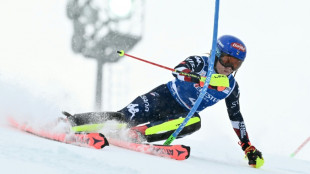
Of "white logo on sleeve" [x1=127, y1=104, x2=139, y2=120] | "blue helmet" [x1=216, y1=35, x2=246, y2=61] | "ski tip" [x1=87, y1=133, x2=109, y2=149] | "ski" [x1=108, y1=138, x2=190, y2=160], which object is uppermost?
"blue helmet" [x1=216, y1=35, x2=246, y2=61]

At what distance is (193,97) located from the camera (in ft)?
14.3

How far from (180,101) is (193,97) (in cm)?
18

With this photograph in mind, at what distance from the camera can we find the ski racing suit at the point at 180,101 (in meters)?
4.21

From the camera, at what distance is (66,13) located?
17453mm

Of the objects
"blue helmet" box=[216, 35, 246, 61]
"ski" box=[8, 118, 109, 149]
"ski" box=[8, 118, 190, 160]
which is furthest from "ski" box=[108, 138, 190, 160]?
"blue helmet" box=[216, 35, 246, 61]

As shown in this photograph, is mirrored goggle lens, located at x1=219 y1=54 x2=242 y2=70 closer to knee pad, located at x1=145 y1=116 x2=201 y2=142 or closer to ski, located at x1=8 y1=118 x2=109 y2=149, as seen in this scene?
knee pad, located at x1=145 y1=116 x2=201 y2=142

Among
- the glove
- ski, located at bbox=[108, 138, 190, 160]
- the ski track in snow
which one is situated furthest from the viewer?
the glove

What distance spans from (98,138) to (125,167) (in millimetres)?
727

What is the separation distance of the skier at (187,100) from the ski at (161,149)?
0.27 meters

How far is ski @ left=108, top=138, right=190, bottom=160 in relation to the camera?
129 inches

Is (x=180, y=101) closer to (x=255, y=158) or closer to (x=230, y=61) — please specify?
(x=230, y=61)

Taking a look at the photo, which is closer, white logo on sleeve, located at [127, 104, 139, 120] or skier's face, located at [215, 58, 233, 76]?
skier's face, located at [215, 58, 233, 76]

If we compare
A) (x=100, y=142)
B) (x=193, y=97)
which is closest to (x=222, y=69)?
(x=193, y=97)

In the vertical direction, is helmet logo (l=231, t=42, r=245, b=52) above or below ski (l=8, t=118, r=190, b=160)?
above
